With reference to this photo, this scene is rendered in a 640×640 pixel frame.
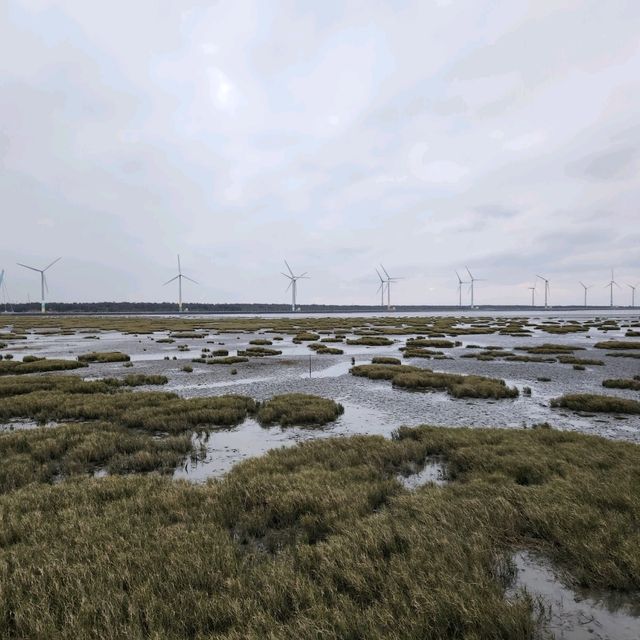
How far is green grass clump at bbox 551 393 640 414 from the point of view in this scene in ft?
60.8

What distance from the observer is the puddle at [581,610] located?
5383mm

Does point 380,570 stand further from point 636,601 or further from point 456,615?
point 636,601

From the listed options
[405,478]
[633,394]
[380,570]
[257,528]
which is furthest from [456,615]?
[633,394]

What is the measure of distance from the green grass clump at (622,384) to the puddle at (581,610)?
2216cm

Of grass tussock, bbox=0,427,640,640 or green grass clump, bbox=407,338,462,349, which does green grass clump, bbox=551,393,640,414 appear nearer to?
grass tussock, bbox=0,427,640,640

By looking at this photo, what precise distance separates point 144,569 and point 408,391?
1978 centimetres

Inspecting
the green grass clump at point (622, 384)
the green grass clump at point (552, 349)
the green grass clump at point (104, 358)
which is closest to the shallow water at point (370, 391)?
the green grass clump at point (622, 384)

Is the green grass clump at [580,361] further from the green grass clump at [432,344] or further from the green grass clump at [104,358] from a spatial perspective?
the green grass clump at [104,358]

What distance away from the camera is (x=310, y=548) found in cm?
712

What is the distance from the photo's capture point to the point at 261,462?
11703 mm

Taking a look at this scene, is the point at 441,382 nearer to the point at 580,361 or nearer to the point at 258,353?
the point at 580,361

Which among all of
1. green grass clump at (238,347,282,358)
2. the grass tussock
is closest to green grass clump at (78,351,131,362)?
green grass clump at (238,347,282,358)

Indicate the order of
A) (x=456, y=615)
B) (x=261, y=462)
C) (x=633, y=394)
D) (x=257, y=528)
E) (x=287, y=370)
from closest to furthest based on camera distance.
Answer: (x=456, y=615)
(x=257, y=528)
(x=261, y=462)
(x=633, y=394)
(x=287, y=370)

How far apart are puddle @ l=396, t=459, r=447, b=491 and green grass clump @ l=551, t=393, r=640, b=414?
1111 centimetres
